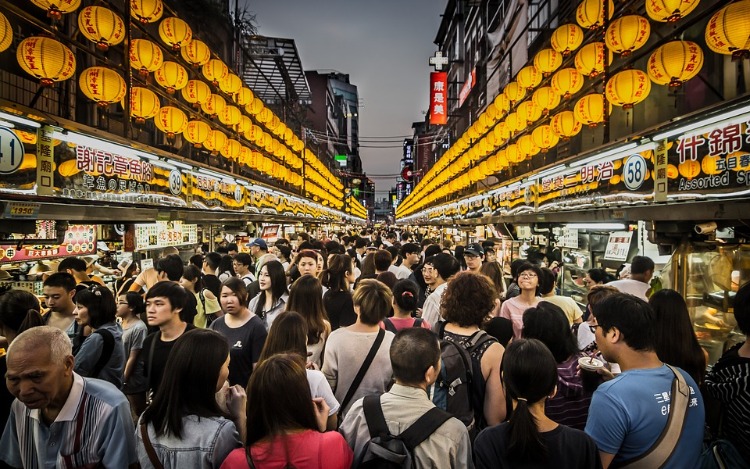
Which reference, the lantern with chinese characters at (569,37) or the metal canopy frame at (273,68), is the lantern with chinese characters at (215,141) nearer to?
the lantern with chinese characters at (569,37)

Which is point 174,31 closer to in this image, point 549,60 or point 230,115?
point 230,115

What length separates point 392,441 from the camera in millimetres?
2340

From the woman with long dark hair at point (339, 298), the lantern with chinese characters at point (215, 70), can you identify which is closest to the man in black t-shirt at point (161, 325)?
the woman with long dark hair at point (339, 298)

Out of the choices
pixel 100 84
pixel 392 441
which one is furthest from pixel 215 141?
pixel 392 441

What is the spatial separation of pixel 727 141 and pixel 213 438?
622cm

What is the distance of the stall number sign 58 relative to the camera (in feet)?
22.5

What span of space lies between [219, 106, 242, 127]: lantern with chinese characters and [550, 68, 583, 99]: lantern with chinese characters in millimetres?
8658

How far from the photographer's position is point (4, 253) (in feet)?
29.7

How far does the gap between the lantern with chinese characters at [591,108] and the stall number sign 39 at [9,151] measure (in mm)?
9518

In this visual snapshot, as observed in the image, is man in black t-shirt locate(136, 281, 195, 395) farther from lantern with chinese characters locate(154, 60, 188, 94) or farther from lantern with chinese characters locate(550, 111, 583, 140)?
lantern with chinese characters locate(550, 111, 583, 140)

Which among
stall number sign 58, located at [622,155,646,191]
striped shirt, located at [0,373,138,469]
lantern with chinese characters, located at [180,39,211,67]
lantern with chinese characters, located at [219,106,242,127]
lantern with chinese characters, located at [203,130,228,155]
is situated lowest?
striped shirt, located at [0,373,138,469]

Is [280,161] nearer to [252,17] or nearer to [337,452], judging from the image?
[252,17]

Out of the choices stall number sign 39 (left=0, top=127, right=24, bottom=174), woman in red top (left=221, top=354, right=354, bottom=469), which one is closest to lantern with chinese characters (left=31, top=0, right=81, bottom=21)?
stall number sign 39 (left=0, top=127, right=24, bottom=174)

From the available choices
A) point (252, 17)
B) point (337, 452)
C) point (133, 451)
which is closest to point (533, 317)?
point (337, 452)
